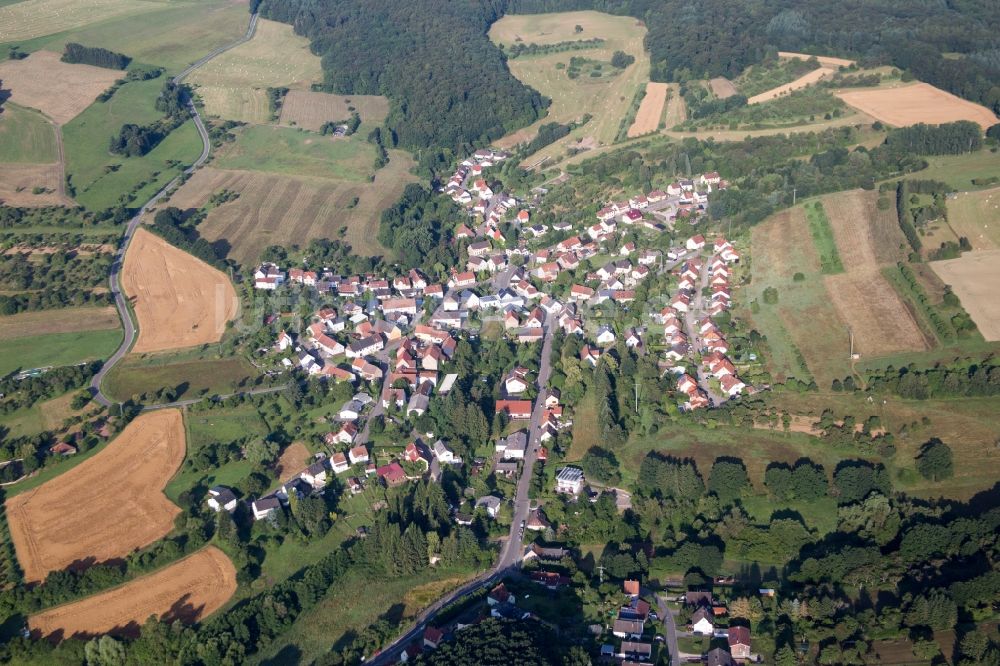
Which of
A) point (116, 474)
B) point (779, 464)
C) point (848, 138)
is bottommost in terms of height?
point (116, 474)

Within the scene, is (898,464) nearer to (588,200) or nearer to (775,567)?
(775,567)

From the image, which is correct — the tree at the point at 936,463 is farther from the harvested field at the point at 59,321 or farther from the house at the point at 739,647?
the harvested field at the point at 59,321

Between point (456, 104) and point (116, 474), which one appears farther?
point (456, 104)

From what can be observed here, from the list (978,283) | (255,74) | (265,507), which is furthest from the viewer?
(255,74)

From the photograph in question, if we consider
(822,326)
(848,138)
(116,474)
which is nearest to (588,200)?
(848,138)

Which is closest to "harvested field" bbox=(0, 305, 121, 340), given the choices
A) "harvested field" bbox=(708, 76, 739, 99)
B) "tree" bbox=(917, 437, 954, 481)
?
"tree" bbox=(917, 437, 954, 481)

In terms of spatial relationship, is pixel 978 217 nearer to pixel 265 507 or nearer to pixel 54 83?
pixel 265 507

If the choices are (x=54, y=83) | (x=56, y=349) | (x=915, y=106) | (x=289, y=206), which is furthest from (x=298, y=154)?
(x=915, y=106)
